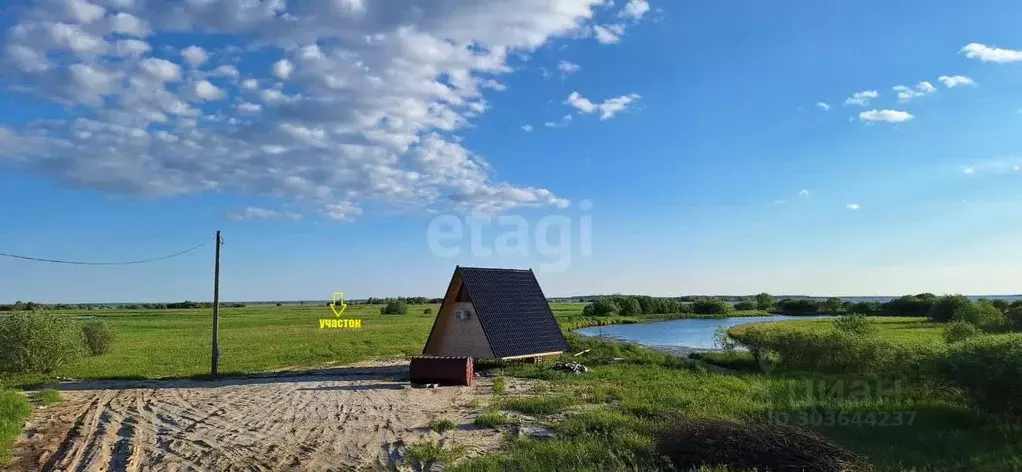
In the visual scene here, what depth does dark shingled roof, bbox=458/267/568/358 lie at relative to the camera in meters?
20.3

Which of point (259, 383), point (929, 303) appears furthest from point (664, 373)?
point (929, 303)

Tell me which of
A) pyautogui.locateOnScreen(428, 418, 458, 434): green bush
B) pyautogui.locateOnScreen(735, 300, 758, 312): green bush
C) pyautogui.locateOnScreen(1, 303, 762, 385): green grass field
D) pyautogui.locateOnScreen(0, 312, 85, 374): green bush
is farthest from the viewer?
pyautogui.locateOnScreen(735, 300, 758, 312): green bush

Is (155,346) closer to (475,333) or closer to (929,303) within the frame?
(475,333)

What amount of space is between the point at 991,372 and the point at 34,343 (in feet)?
75.5

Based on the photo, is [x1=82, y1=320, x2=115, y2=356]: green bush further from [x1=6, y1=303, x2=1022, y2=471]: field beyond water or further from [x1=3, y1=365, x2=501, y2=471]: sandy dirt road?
[x1=3, y1=365, x2=501, y2=471]: sandy dirt road

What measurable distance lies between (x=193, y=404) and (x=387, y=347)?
1724cm

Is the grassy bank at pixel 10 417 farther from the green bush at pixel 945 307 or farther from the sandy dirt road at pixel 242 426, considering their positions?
the green bush at pixel 945 307

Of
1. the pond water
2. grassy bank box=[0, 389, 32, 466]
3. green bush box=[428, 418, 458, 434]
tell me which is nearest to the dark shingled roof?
green bush box=[428, 418, 458, 434]

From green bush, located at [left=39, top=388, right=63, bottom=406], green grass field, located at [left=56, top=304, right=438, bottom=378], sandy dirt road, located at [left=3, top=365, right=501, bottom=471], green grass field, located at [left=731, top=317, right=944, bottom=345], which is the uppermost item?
green grass field, located at [left=731, top=317, right=944, bottom=345]

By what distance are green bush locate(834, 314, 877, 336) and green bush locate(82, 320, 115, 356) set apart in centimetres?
2954

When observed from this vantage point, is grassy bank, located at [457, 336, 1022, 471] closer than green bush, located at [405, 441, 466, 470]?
Yes

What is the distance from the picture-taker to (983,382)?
373 inches

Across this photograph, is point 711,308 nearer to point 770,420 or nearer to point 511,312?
point 511,312

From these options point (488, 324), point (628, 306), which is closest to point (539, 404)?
point (488, 324)
